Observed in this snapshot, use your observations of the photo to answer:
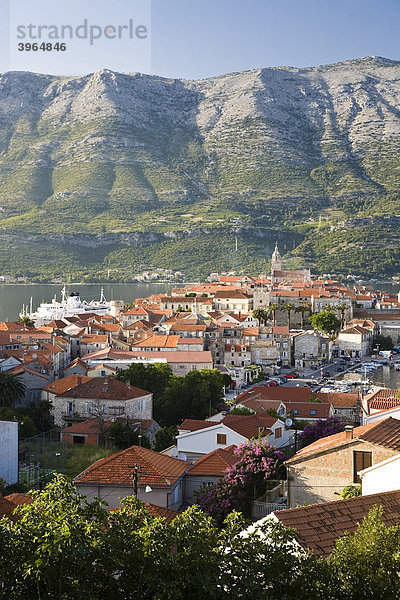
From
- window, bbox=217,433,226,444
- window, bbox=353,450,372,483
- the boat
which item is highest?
window, bbox=353,450,372,483

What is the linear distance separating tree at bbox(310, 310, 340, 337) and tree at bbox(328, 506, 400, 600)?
6797 centimetres

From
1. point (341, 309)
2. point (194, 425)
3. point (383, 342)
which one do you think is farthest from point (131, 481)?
point (341, 309)

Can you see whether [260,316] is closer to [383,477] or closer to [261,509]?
[261,509]

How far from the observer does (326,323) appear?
7656 cm

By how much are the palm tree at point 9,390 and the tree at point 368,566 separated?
88.9 ft

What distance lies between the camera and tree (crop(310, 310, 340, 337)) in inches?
3014

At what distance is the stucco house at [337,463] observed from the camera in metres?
13.6

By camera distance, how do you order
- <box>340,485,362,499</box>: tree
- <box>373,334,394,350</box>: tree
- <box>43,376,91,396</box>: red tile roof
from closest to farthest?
<box>340,485,362,499</box>: tree
<box>43,376,91,396</box>: red tile roof
<box>373,334,394,350</box>: tree

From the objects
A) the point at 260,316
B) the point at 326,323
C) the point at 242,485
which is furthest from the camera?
the point at 260,316

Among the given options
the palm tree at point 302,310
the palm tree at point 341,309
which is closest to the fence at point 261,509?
the palm tree at point 341,309

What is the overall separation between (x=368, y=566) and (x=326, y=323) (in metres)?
69.1

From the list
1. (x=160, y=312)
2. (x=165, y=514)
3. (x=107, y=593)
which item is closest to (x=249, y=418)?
(x=165, y=514)

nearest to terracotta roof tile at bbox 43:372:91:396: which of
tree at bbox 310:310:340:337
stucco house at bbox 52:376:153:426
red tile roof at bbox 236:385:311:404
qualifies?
stucco house at bbox 52:376:153:426

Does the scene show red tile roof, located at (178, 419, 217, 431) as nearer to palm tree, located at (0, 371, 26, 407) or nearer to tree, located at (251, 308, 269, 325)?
palm tree, located at (0, 371, 26, 407)
